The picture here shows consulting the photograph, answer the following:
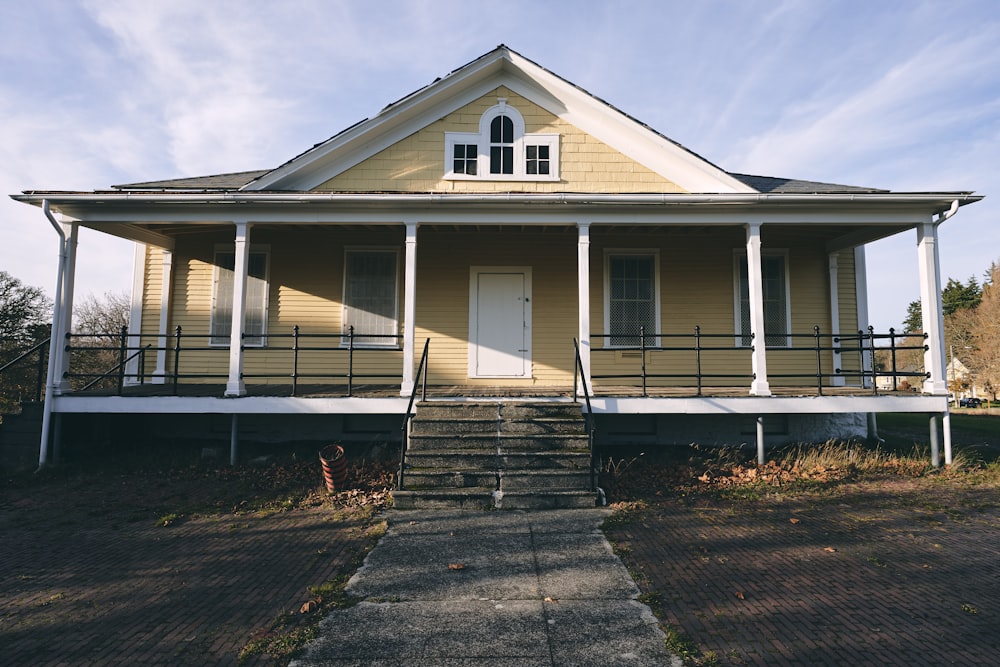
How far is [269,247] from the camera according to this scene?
36.9 feet

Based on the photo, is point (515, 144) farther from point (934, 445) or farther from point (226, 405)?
point (934, 445)

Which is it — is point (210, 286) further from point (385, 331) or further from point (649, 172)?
point (649, 172)

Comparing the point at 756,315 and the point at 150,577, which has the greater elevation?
the point at 756,315

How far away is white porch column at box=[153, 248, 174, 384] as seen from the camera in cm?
1123

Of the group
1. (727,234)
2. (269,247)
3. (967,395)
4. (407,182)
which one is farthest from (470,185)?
(967,395)

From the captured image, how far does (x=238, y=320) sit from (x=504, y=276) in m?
4.84

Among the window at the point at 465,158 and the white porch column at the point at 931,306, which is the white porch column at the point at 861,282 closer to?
the white porch column at the point at 931,306

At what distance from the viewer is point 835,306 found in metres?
11.3

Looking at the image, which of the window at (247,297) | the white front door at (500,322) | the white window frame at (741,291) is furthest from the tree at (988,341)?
the window at (247,297)

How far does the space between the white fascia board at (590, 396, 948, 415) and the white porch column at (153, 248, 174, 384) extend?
335 inches

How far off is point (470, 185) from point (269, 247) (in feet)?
14.0

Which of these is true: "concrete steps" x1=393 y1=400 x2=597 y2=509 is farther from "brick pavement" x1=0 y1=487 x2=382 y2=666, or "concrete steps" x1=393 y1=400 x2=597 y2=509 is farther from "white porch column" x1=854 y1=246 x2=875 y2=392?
"white porch column" x1=854 y1=246 x2=875 y2=392

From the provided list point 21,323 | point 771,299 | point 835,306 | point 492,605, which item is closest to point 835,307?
point 835,306

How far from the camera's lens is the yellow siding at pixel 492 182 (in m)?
10.3
